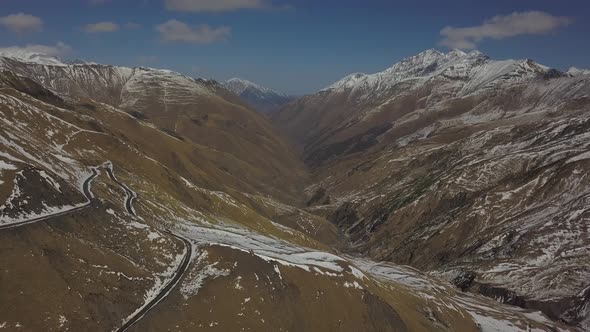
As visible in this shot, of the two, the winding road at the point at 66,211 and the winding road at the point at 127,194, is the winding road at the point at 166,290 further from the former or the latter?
the winding road at the point at 66,211

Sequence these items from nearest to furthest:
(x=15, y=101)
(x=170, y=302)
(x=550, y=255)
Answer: (x=170, y=302), (x=15, y=101), (x=550, y=255)

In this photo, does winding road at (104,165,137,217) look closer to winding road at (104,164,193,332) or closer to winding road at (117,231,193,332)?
winding road at (104,164,193,332)

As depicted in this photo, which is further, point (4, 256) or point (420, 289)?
point (420, 289)

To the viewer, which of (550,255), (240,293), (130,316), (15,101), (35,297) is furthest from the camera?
(550,255)

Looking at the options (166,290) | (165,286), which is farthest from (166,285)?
(166,290)

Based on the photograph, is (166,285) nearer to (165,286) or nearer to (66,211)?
(165,286)

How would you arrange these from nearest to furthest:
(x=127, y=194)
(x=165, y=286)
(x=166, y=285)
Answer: (x=165, y=286) < (x=166, y=285) < (x=127, y=194)

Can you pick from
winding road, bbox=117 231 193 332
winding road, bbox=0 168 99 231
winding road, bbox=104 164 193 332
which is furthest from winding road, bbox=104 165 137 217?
winding road, bbox=117 231 193 332

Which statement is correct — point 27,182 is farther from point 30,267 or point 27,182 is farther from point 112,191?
point 112,191

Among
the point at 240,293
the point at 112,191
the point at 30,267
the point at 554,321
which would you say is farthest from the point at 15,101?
the point at 554,321

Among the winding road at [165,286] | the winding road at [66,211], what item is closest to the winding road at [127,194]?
the winding road at [165,286]

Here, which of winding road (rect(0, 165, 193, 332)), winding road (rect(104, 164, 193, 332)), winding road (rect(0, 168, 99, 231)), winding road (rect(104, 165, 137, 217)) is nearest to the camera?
winding road (rect(104, 164, 193, 332))
